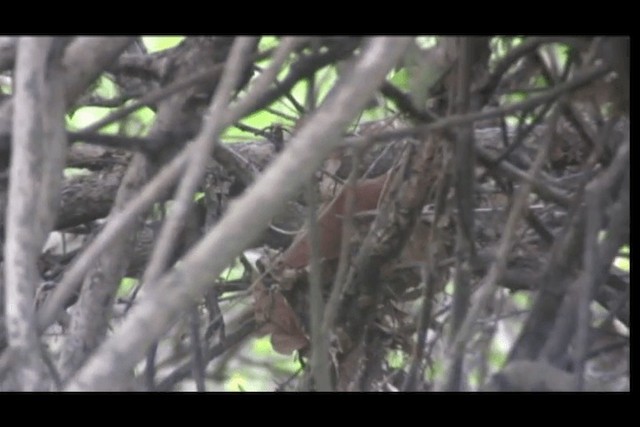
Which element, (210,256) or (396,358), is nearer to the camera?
(210,256)

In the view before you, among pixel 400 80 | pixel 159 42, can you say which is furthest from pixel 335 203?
pixel 159 42

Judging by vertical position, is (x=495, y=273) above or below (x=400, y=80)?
below

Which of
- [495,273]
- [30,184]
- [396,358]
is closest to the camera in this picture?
[30,184]

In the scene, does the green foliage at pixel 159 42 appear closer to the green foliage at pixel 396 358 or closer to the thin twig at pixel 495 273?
the green foliage at pixel 396 358

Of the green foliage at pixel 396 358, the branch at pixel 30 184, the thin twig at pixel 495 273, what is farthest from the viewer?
the green foliage at pixel 396 358

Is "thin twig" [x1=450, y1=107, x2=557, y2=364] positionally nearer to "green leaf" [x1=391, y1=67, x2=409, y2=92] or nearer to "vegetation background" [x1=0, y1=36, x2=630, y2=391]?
"vegetation background" [x1=0, y1=36, x2=630, y2=391]

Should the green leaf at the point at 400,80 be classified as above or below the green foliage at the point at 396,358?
above

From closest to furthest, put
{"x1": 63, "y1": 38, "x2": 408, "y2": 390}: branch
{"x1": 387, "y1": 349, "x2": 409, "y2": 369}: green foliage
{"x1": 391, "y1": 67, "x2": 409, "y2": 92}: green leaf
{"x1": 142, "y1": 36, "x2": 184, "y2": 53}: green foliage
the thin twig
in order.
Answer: {"x1": 63, "y1": 38, "x2": 408, "y2": 390}: branch < the thin twig < {"x1": 391, "y1": 67, "x2": 409, "y2": 92}: green leaf < {"x1": 387, "y1": 349, "x2": 409, "y2": 369}: green foliage < {"x1": 142, "y1": 36, "x2": 184, "y2": 53}: green foliage

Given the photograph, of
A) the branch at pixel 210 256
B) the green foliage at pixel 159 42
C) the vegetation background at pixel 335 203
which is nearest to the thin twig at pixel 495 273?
the vegetation background at pixel 335 203

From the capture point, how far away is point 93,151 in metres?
2.18

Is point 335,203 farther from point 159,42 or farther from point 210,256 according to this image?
point 159,42

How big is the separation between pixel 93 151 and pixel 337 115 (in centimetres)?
133

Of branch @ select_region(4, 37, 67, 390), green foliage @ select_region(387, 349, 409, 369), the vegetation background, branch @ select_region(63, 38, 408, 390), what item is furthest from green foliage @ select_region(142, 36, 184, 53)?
branch @ select_region(63, 38, 408, 390)

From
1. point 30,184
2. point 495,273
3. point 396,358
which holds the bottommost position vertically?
point 396,358
